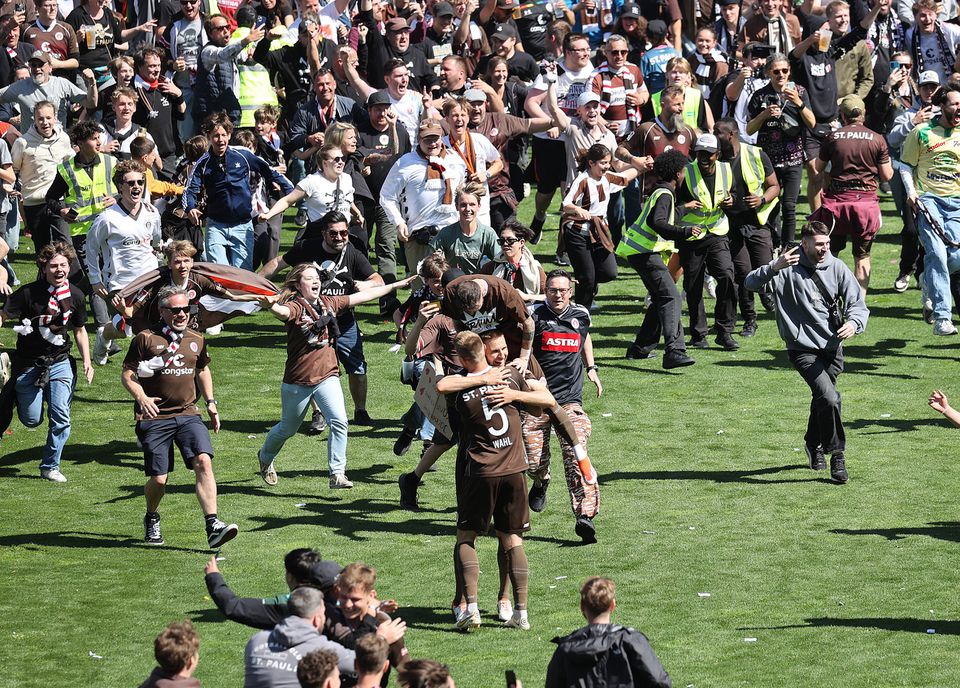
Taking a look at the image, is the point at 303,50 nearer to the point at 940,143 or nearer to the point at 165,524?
the point at 940,143

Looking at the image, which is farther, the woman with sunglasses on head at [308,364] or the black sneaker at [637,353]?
the black sneaker at [637,353]

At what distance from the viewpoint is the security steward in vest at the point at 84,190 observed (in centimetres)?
1667

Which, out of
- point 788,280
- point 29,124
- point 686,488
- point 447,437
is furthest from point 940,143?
point 29,124

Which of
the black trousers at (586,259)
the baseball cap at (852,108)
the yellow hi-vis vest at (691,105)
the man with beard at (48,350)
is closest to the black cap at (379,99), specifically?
the black trousers at (586,259)

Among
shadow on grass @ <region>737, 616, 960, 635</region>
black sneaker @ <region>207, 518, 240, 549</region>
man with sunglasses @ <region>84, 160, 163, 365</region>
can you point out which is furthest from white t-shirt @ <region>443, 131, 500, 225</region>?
shadow on grass @ <region>737, 616, 960, 635</region>

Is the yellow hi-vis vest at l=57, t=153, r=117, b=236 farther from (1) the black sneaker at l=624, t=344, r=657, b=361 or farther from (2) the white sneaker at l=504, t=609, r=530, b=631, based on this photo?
(2) the white sneaker at l=504, t=609, r=530, b=631

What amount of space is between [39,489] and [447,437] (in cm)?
358

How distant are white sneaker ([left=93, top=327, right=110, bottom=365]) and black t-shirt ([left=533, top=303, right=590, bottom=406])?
5.09 meters

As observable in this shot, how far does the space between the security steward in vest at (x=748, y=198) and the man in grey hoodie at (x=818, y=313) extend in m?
3.62

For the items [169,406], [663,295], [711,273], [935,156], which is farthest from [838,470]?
[169,406]

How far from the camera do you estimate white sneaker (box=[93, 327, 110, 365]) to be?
15.8 meters

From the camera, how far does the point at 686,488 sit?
13.3m

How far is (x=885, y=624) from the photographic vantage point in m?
10.2

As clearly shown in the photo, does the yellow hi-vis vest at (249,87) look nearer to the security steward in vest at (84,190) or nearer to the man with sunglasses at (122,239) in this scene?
the security steward in vest at (84,190)
